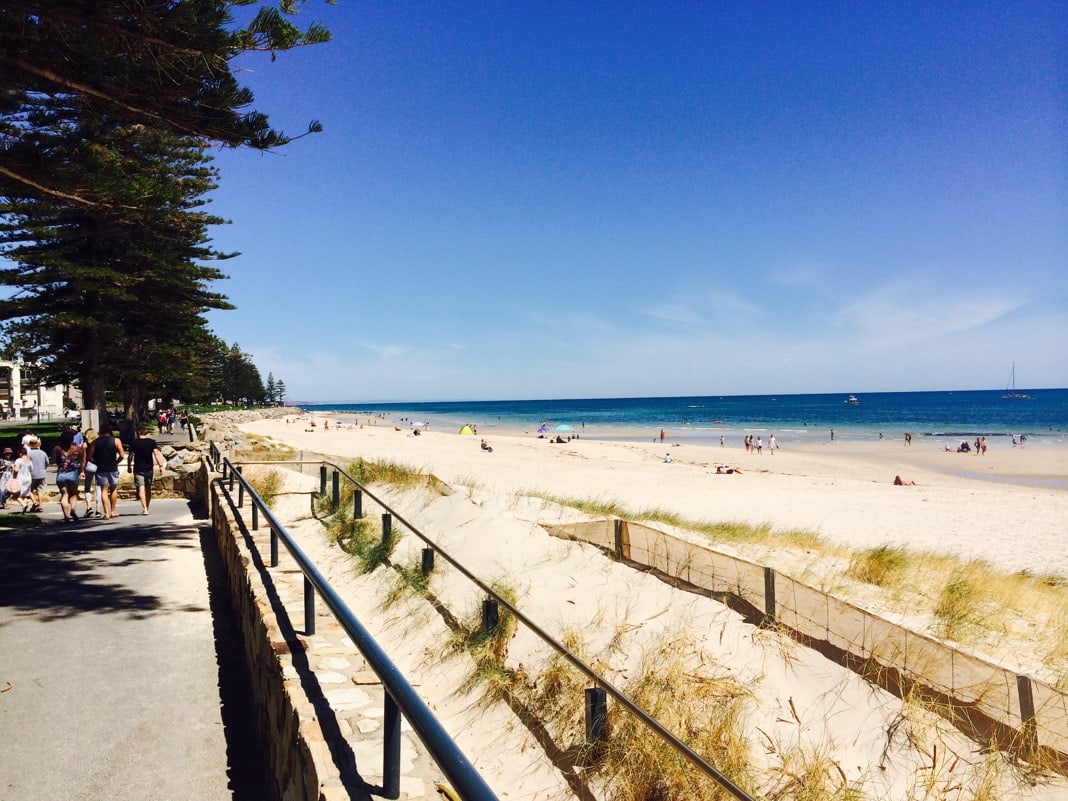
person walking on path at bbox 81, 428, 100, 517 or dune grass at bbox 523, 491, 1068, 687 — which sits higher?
person walking on path at bbox 81, 428, 100, 517

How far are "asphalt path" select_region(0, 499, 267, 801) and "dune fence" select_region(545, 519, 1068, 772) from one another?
379 centimetres

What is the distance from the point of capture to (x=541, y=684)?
4.22 m

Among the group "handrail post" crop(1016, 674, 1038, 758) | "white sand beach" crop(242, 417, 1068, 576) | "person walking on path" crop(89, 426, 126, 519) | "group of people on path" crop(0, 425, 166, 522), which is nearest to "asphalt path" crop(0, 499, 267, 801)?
"person walking on path" crop(89, 426, 126, 519)

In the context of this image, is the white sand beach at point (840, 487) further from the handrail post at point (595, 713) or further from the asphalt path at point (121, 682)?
the handrail post at point (595, 713)

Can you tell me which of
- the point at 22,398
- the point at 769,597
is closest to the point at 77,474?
the point at 769,597

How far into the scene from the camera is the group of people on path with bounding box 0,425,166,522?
32.9 ft

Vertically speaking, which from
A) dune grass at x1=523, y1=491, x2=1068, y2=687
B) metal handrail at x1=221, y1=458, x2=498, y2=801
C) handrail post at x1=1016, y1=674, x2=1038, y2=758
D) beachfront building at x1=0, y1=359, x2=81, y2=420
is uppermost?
beachfront building at x1=0, y1=359, x2=81, y2=420

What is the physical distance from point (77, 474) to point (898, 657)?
11380 mm

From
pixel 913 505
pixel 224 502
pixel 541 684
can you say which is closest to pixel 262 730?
pixel 541 684

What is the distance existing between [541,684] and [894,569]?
5408 mm

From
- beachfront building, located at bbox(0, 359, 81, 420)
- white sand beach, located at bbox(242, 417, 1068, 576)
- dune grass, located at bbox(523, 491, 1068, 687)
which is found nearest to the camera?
dune grass, located at bbox(523, 491, 1068, 687)

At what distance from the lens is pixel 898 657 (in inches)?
169

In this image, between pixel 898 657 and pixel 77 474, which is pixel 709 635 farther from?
pixel 77 474

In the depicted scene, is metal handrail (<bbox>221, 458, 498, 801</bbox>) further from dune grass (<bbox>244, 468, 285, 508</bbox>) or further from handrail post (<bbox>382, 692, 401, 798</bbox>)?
dune grass (<bbox>244, 468, 285, 508</bbox>)
